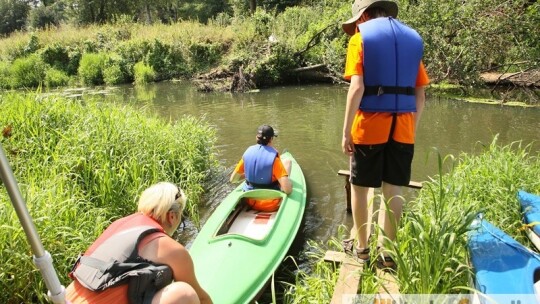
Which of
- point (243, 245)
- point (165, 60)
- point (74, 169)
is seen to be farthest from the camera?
point (165, 60)

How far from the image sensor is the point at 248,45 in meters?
17.0

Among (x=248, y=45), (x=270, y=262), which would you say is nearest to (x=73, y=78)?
(x=248, y=45)

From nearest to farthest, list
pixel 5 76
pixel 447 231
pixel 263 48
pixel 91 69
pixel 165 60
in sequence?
1. pixel 447 231
2. pixel 263 48
3. pixel 5 76
4. pixel 91 69
5. pixel 165 60

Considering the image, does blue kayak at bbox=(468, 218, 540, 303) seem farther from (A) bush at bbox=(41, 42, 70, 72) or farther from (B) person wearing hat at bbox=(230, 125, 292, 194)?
(A) bush at bbox=(41, 42, 70, 72)

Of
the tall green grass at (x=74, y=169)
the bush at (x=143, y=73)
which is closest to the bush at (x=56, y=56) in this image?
the bush at (x=143, y=73)

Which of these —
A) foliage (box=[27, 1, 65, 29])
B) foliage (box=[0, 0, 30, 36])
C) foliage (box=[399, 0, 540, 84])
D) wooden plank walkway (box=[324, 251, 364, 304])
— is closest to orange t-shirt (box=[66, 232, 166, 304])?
wooden plank walkway (box=[324, 251, 364, 304])

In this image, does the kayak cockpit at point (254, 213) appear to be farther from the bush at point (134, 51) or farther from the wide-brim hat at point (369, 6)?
the bush at point (134, 51)

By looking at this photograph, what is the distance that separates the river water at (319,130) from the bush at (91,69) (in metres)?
5.72

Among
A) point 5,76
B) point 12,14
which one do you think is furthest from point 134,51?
point 12,14

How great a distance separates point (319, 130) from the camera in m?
9.11

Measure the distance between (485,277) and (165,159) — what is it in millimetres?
4292

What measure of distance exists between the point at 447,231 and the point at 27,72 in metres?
20.9

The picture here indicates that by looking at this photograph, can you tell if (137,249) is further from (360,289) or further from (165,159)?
(165,159)

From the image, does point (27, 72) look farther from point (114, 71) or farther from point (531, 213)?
point (531, 213)
